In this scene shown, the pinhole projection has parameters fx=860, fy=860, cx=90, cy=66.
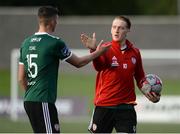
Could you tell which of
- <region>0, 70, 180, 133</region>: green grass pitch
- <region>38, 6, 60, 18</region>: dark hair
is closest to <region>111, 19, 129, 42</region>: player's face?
<region>38, 6, 60, 18</region>: dark hair

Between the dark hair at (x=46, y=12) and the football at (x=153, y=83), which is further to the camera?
the football at (x=153, y=83)

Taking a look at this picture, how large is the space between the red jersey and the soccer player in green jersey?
81 centimetres

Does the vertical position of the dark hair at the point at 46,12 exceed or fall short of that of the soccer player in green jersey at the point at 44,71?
it exceeds it

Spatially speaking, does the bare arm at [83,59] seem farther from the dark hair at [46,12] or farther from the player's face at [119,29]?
the player's face at [119,29]

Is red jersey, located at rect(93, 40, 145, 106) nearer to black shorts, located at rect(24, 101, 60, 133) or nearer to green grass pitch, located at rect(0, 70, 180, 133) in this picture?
black shorts, located at rect(24, 101, 60, 133)

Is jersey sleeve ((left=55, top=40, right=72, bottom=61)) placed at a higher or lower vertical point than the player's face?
lower

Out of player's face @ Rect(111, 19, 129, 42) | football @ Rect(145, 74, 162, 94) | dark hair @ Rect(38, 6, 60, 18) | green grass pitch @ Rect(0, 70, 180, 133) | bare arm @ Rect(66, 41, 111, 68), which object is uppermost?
dark hair @ Rect(38, 6, 60, 18)

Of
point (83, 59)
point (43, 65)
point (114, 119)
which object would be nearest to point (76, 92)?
point (114, 119)

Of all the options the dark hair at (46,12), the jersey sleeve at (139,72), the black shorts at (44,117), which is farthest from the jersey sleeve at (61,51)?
the jersey sleeve at (139,72)

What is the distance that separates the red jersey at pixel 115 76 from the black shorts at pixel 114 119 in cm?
8

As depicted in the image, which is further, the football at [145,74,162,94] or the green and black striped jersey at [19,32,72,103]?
the football at [145,74,162,94]

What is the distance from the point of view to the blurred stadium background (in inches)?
807

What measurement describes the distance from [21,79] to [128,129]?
153 centimetres

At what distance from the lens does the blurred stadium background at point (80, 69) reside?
2050 centimetres
